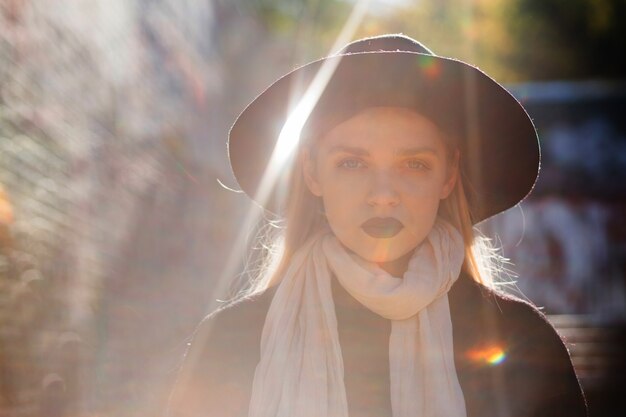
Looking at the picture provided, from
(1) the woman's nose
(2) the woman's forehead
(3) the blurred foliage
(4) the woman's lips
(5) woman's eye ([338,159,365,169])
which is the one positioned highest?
(3) the blurred foliage

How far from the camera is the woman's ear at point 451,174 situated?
298 centimetres

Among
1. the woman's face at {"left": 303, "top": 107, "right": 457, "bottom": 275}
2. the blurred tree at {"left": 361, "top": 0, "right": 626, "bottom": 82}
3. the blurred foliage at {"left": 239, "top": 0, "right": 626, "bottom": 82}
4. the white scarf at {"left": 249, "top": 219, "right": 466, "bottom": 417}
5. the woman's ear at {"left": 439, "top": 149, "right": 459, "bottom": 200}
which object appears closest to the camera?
the white scarf at {"left": 249, "top": 219, "right": 466, "bottom": 417}

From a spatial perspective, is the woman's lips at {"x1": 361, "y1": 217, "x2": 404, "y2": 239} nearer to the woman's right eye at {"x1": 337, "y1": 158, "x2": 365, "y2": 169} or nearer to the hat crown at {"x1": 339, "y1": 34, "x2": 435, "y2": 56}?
the woman's right eye at {"x1": 337, "y1": 158, "x2": 365, "y2": 169}

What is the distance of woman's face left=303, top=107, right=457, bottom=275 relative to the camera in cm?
279

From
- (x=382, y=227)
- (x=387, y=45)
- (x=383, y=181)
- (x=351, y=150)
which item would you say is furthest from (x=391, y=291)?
(x=387, y=45)

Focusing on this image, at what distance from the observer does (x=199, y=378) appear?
9.37 ft

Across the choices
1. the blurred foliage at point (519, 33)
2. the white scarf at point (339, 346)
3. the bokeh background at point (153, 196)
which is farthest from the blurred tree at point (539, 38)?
the white scarf at point (339, 346)

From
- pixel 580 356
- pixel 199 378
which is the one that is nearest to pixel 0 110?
pixel 199 378

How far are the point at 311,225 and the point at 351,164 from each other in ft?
1.01

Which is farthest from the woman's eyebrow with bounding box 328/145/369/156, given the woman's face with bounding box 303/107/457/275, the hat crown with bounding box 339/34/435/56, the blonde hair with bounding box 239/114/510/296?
the hat crown with bounding box 339/34/435/56

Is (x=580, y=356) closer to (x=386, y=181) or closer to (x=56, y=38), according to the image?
(x=56, y=38)

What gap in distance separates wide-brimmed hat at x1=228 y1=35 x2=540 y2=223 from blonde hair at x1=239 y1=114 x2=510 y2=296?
53mm

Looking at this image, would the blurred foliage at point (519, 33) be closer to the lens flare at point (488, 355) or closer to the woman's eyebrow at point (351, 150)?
the woman's eyebrow at point (351, 150)

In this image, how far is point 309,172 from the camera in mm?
3045
